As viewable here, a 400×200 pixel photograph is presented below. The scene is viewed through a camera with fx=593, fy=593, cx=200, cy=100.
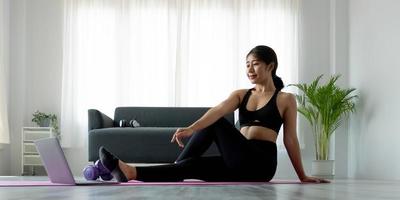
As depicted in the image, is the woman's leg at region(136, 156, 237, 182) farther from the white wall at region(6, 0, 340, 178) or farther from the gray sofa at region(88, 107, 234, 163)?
the white wall at region(6, 0, 340, 178)

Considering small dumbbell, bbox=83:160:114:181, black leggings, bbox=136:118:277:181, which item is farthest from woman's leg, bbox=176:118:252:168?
small dumbbell, bbox=83:160:114:181

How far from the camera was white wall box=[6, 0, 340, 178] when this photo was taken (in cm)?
750

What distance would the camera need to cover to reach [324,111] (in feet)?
22.6

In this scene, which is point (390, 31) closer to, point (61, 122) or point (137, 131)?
point (137, 131)

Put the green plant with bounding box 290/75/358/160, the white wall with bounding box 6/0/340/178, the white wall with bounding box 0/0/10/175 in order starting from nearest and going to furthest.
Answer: the green plant with bounding box 290/75/358/160 → the white wall with bounding box 0/0/10/175 → the white wall with bounding box 6/0/340/178

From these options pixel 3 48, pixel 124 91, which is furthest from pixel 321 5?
pixel 3 48

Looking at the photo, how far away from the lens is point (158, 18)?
7.61m

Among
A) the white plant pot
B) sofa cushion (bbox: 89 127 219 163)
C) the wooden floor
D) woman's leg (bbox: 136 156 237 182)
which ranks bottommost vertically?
the white plant pot

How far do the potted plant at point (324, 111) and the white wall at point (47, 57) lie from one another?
1.53ft

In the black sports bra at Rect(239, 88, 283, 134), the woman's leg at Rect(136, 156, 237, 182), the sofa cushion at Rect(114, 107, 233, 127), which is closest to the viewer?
the woman's leg at Rect(136, 156, 237, 182)

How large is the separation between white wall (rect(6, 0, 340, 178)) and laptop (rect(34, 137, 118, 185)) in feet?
15.5

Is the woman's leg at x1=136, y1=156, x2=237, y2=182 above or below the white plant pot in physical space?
above

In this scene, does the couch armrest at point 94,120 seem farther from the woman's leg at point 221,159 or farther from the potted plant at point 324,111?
the woman's leg at point 221,159

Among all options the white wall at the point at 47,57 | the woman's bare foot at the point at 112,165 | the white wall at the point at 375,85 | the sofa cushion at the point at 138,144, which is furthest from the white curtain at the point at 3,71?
the woman's bare foot at the point at 112,165
